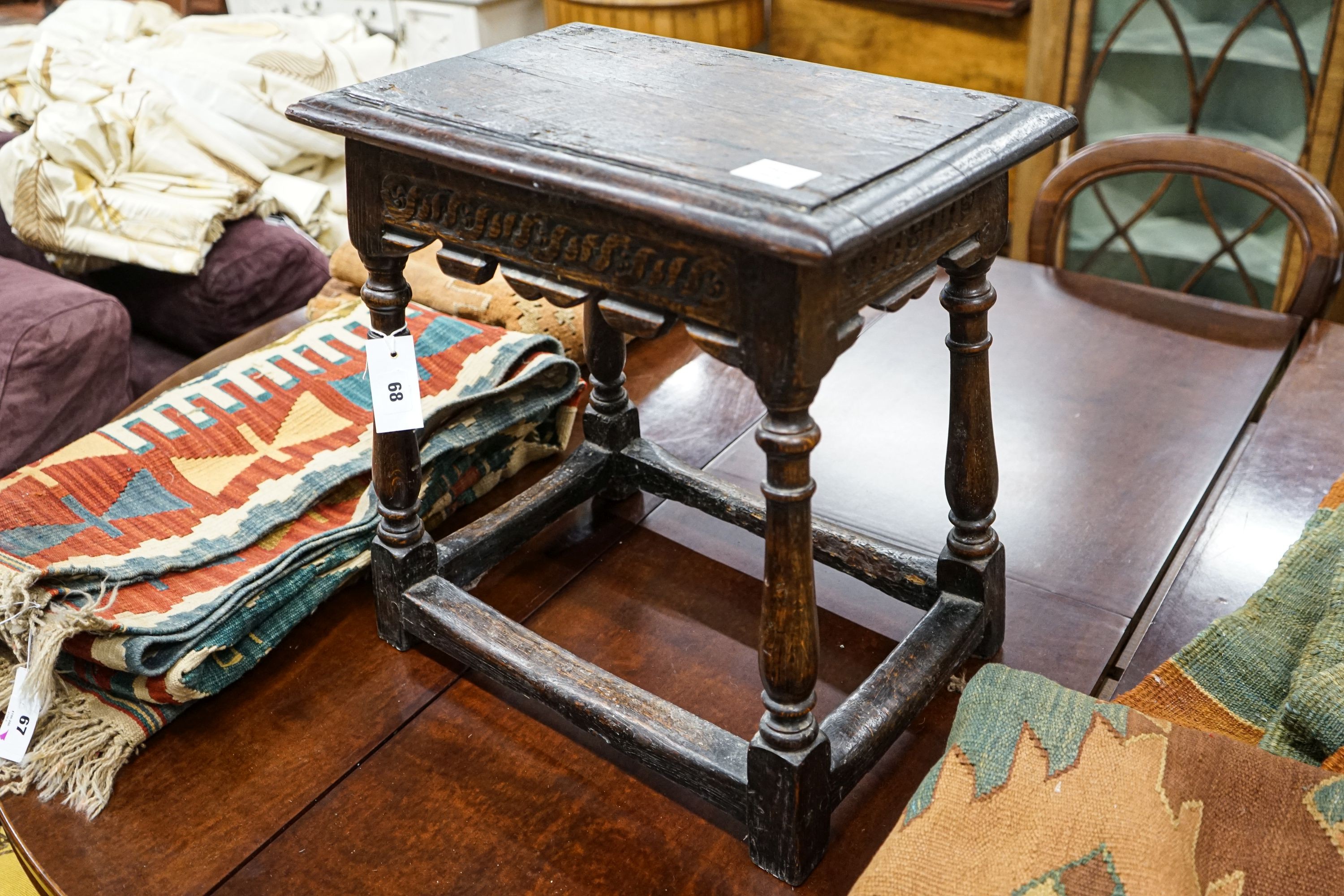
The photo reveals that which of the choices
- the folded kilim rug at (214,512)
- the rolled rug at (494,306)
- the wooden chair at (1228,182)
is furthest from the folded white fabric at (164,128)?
the wooden chair at (1228,182)

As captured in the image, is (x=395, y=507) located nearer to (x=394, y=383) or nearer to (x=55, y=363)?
(x=394, y=383)

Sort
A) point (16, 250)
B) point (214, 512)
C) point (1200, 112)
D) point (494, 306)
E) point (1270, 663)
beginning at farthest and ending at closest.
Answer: point (1200, 112), point (16, 250), point (494, 306), point (214, 512), point (1270, 663)

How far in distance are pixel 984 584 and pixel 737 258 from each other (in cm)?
38

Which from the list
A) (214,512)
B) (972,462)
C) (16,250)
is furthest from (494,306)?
(16,250)

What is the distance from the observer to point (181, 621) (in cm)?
85

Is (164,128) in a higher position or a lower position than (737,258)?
lower

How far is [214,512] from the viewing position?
0.99 m

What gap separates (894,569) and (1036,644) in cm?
12

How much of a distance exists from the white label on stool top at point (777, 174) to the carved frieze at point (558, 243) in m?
0.05

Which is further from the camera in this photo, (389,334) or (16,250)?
(16,250)

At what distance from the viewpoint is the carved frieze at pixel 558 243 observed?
0.65m

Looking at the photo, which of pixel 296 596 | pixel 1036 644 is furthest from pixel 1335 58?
pixel 296 596

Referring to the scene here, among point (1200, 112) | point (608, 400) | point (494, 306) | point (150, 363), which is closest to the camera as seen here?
point (608, 400)

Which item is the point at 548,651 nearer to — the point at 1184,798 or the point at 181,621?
the point at 181,621
